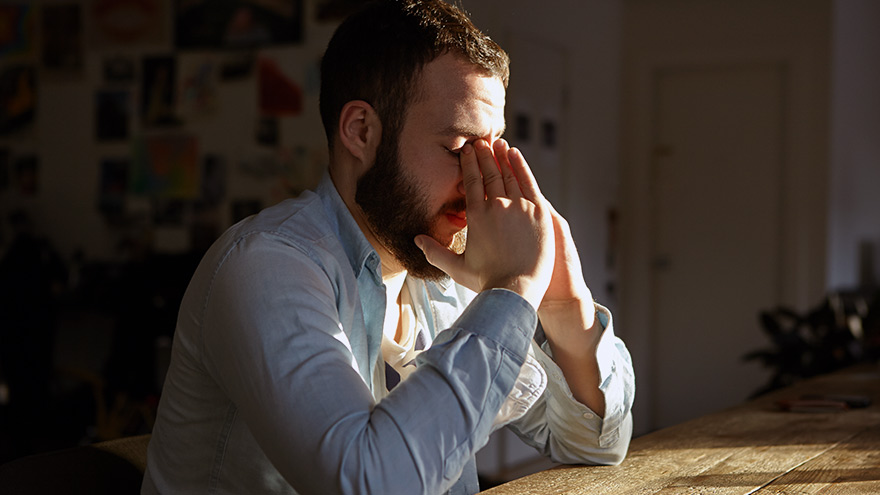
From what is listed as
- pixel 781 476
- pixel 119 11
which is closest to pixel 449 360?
pixel 781 476

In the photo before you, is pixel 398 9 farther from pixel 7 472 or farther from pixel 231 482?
pixel 7 472

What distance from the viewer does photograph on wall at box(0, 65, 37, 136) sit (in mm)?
4828

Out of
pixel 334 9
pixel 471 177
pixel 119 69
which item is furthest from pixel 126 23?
pixel 471 177

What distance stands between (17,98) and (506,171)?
4493 mm

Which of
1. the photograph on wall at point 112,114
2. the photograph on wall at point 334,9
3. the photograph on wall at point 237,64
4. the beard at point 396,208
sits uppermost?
the photograph on wall at point 334,9

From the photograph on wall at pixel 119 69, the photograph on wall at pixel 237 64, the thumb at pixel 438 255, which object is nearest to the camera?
the thumb at pixel 438 255

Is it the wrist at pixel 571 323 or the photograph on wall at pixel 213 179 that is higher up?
the photograph on wall at pixel 213 179

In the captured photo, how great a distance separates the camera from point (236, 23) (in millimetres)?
4148

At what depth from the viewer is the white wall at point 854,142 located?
517 cm

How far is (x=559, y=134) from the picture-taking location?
4652mm

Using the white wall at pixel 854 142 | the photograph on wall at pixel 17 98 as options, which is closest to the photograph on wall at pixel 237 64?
the photograph on wall at pixel 17 98

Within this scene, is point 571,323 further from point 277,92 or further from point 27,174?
point 27,174

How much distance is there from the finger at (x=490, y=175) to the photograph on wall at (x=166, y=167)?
3.39 meters

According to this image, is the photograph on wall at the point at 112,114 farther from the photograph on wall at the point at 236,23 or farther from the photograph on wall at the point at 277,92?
the photograph on wall at the point at 277,92
